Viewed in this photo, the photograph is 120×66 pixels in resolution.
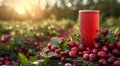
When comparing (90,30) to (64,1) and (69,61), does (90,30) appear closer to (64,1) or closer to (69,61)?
(69,61)

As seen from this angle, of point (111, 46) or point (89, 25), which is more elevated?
point (89, 25)

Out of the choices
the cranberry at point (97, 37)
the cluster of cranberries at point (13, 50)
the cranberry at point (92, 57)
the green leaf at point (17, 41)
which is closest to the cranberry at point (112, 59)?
the cranberry at point (92, 57)

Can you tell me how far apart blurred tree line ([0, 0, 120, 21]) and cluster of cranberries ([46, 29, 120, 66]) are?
19956 millimetres

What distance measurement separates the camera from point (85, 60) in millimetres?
3016

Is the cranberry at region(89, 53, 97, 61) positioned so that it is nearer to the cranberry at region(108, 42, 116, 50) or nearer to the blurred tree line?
the cranberry at region(108, 42, 116, 50)

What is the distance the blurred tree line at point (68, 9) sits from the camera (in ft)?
79.1

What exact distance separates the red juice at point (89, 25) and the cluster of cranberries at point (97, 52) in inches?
2.4

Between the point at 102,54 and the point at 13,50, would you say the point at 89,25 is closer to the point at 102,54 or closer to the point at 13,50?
the point at 102,54

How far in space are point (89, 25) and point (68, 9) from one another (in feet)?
76.7

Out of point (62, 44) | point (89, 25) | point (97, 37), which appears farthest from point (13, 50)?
point (97, 37)

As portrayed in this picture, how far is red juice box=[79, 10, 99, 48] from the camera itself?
10.6ft

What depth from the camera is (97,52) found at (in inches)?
118

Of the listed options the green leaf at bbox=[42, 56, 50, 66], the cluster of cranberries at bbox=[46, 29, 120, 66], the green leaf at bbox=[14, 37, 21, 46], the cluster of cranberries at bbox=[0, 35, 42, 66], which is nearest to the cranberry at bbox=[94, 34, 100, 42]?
the cluster of cranberries at bbox=[46, 29, 120, 66]

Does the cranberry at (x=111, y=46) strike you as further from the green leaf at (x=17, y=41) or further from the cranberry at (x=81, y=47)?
the green leaf at (x=17, y=41)
